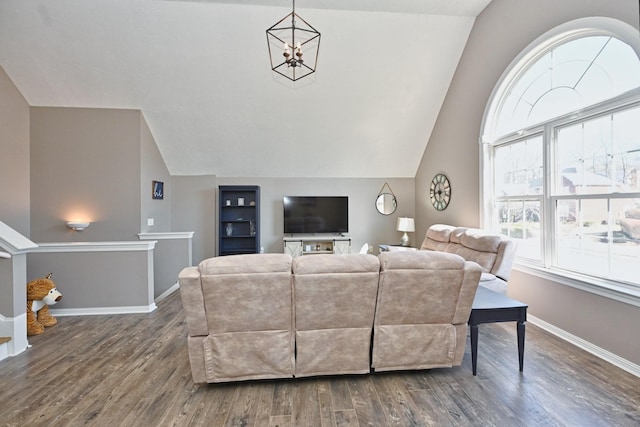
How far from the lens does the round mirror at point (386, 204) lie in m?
6.92

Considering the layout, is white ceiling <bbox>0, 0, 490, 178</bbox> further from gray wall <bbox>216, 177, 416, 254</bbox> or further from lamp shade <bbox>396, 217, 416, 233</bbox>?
→ lamp shade <bbox>396, 217, 416, 233</bbox>

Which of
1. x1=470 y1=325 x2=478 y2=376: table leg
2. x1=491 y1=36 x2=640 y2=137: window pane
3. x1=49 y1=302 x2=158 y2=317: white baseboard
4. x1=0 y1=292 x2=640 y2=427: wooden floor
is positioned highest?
x1=491 y1=36 x2=640 y2=137: window pane

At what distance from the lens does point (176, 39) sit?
4320mm

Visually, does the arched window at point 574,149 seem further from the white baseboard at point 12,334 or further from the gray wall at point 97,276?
the white baseboard at point 12,334

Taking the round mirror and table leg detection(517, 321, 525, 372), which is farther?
the round mirror

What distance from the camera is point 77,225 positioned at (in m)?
4.72

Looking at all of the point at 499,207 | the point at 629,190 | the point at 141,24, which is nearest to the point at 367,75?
the point at 499,207

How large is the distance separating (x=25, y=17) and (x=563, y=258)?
714 centimetres

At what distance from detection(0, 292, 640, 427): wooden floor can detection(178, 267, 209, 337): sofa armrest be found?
51 centimetres

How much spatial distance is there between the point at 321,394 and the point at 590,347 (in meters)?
2.52

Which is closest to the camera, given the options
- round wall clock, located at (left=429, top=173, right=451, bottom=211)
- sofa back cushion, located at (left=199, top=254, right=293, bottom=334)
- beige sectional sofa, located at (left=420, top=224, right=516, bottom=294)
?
sofa back cushion, located at (left=199, top=254, right=293, bottom=334)

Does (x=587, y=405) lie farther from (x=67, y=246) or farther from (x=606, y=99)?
(x=67, y=246)

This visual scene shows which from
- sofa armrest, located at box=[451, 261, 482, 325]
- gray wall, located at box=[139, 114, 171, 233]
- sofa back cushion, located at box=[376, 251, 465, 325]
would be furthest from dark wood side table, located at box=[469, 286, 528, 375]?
gray wall, located at box=[139, 114, 171, 233]

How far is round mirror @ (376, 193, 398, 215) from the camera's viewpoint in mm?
6918
